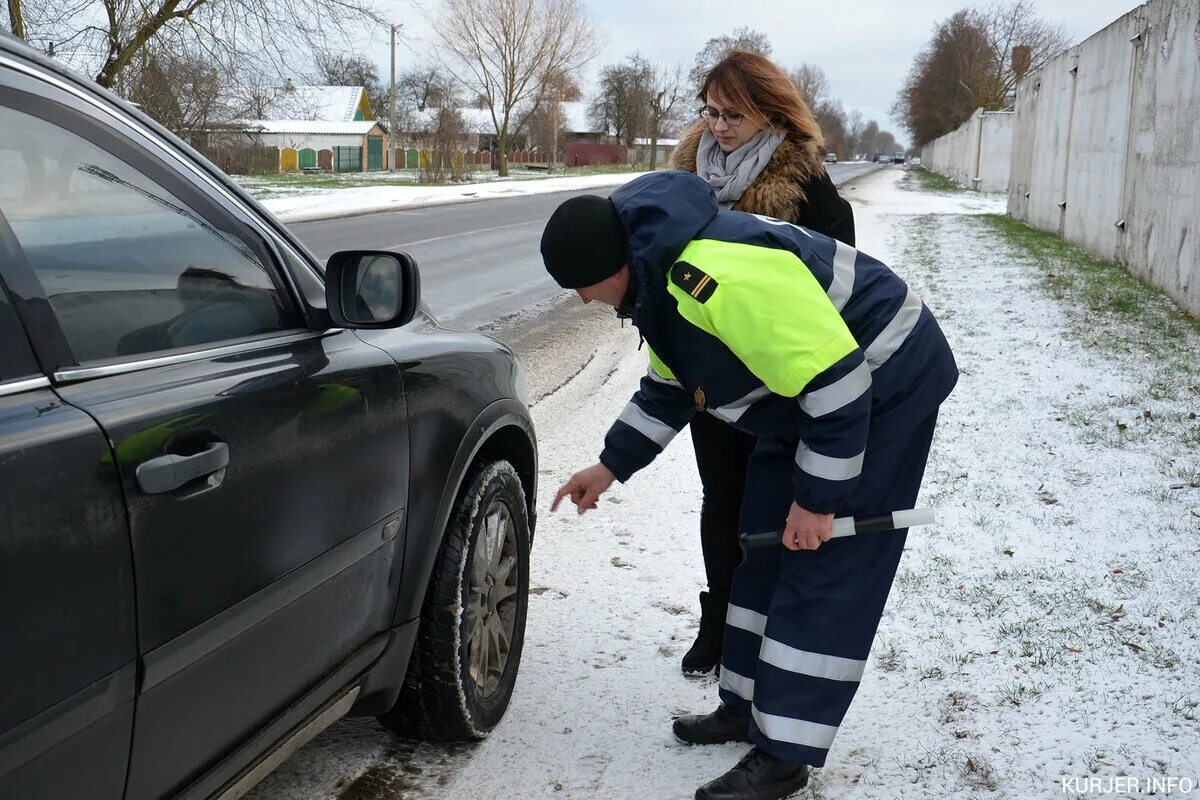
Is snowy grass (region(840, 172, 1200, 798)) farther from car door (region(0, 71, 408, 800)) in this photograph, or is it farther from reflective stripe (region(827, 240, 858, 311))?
car door (region(0, 71, 408, 800))

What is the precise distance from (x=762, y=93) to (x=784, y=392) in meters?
1.17

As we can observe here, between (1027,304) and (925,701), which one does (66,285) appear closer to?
(925,701)

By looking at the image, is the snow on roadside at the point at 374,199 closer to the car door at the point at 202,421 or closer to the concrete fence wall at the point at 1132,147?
the concrete fence wall at the point at 1132,147

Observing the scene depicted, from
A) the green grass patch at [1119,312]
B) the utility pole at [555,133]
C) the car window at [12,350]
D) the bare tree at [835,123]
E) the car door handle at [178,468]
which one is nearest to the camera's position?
the car window at [12,350]

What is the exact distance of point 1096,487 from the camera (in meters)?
5.09

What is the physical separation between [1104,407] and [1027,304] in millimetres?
4242

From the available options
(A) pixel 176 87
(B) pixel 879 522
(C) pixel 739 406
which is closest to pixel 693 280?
(C) pixel 739 406

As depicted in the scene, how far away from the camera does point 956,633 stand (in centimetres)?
362

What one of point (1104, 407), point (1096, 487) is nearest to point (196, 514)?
point (1096, 487)

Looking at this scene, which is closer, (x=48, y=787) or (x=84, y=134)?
(x=48, y=787)

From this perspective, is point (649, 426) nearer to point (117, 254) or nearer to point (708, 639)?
point (708, 639)

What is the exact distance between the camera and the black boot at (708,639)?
10.9ft

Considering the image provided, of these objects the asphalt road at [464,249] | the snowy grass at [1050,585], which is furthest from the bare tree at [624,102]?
the snowy grass at [1050,585]

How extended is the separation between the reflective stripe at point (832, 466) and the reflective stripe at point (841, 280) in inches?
13.1
